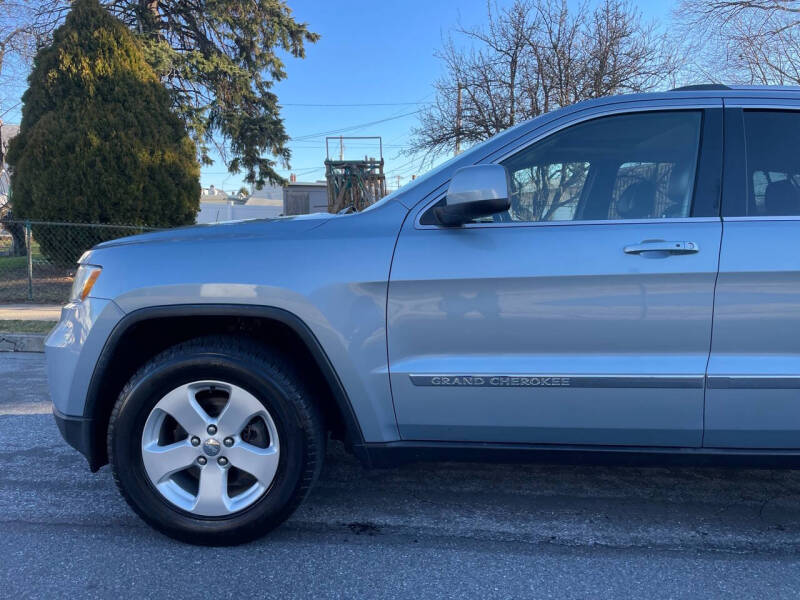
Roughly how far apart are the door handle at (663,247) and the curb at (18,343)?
684 centimetres

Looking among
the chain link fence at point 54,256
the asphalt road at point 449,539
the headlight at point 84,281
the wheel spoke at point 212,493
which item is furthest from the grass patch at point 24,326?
the wheel spoke at point 212,493

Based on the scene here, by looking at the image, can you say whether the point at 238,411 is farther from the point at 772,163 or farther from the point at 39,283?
the point at 39,283

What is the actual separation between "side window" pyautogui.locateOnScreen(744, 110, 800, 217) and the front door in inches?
5.6

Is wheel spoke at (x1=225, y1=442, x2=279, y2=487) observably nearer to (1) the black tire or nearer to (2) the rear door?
(1) the black tire

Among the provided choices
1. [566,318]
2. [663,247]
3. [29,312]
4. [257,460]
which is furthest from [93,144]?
[663,247]

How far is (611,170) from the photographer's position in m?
2.63

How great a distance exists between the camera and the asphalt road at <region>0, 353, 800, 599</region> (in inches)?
90.8

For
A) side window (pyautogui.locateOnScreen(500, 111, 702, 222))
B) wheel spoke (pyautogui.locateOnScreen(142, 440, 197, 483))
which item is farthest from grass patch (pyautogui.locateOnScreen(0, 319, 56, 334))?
side window (pyautogui.locateOnScreen(500, 111, 702, 222))

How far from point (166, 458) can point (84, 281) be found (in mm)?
866

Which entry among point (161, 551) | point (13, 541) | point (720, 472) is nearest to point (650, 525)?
point (720, 472)

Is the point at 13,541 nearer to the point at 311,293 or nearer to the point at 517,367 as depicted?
the point at 311,293

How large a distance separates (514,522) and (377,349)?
3.64 feet

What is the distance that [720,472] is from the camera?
336cm

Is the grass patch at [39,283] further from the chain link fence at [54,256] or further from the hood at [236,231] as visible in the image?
the hood at [236,231]
